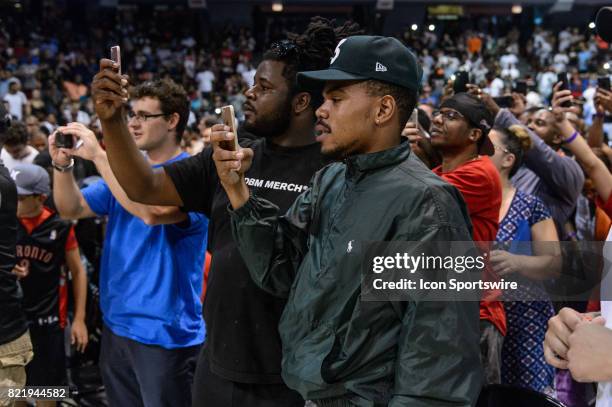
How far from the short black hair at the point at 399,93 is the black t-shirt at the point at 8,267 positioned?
179cm

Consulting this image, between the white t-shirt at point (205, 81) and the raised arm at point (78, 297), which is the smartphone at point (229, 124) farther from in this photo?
the white t-shirt at point (205, 81)

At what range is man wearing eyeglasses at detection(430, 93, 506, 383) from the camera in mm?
2938

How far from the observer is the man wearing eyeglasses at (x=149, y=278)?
307 centimetres

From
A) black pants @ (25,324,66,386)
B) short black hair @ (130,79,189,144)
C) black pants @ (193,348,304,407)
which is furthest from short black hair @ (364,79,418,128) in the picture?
black pants @ (25,324,66,386)

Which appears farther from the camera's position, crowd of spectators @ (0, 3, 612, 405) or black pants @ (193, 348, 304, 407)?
crowd of spectators @ (0, 3, 612, 405)

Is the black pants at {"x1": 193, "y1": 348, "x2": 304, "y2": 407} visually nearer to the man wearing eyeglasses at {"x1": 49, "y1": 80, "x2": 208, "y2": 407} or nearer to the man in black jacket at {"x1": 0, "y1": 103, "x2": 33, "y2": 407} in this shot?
the man wearing eyeglasses at {"x1": 49, "y1": 80, "x2": 208, "y2": 407}

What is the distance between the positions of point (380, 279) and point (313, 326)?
22 cm

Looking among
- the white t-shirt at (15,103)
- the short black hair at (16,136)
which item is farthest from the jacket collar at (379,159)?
the white t-shirt at (15,103)

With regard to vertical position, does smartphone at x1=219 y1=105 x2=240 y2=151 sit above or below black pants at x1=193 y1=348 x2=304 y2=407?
above

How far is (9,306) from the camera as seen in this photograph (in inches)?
121

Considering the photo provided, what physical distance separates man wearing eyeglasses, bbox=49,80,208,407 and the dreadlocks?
0.88 m

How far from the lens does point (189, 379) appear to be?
3.18m

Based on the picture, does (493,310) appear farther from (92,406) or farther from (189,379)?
(92,406)

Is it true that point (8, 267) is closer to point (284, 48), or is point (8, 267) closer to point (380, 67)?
point (284, 48)
